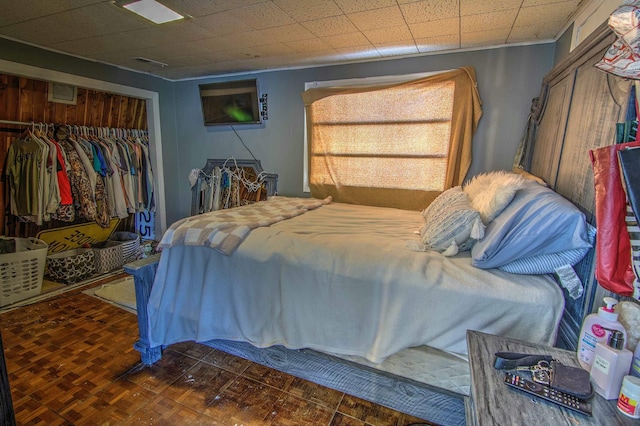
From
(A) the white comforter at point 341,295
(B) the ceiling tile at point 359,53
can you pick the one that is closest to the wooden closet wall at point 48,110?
(A) the white comforter at point 341,295

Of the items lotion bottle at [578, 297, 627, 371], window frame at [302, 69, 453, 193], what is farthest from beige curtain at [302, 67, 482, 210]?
lotion bottle at [578, 297, 627, 371]

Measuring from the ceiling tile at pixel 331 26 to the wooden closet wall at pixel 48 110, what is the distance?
9.73 ft

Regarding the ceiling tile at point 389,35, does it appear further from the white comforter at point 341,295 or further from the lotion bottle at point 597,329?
the lotion bottle at point 597,329

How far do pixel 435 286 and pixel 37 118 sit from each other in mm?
4237

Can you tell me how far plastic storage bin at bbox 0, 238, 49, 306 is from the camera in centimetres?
268

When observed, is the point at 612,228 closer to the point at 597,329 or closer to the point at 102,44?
the point at 597,329

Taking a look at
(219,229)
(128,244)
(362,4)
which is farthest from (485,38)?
(128,244)

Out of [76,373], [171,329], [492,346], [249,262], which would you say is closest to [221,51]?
[249,262]

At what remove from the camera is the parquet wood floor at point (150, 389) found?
1600mm

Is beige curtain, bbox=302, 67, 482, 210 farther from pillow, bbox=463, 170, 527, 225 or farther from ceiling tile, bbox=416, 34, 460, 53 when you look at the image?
pillow, bbox=463, 170, 527, 225

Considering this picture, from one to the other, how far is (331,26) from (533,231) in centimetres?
191

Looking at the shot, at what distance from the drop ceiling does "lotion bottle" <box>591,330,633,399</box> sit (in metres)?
1.95

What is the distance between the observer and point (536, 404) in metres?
0.81

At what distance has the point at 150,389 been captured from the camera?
5.89ft
